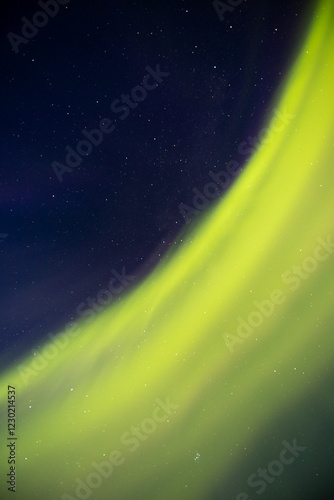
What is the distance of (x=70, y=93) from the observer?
0.75m

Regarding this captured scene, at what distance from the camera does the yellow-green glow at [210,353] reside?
29.8 inches

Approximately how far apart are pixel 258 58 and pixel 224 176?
186mm

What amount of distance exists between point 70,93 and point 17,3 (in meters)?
0.16

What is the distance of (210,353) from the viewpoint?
2.51 ft

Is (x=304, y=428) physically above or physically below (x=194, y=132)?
below

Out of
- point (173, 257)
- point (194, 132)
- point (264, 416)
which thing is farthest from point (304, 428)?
point (194, 132)

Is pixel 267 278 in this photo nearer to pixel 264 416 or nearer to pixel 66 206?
pixel 264 416

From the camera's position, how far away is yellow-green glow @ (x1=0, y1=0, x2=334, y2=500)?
76 cm

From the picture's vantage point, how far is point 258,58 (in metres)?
0.75

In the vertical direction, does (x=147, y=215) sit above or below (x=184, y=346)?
above

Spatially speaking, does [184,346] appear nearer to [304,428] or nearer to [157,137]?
[304,428]

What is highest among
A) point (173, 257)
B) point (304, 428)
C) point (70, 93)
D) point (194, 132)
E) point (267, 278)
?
point (70, 93)

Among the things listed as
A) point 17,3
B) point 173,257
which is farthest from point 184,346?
point 17,3

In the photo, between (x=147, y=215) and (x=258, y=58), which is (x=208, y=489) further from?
(x=258, y=58)
